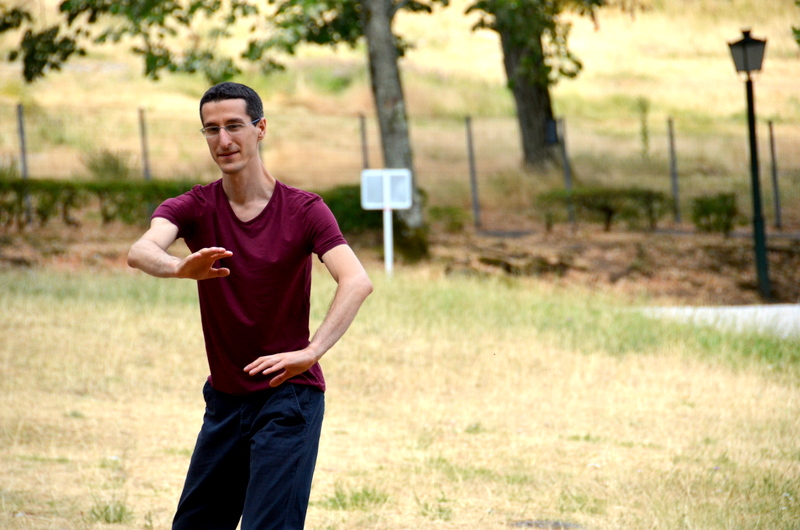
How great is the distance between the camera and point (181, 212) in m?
3.27

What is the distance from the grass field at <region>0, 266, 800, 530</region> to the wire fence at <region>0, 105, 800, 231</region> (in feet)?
29.0

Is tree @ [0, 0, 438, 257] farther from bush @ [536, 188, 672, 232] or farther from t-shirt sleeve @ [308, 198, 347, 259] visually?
t-shirt sleeve @ [308, 198, 347, 259]

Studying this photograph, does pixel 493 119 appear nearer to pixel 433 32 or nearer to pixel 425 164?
pixel 425 164

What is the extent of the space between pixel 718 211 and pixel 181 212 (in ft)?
50.6

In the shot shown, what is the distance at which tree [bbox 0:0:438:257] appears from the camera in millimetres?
Answer: 13547

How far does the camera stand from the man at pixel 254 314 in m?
3.13

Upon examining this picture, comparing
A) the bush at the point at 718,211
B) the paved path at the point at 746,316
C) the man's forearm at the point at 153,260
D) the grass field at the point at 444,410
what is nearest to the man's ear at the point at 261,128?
the man's forearm at the point at 153,260

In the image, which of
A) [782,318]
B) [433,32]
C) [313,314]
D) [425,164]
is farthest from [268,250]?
[433,32]

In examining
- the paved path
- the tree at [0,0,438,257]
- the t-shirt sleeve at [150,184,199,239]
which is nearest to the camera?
the t-shirt sleeve at [150,184,199,239]

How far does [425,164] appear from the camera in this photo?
26.8 metres

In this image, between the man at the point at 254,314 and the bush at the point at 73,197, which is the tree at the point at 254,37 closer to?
the bush at the point at 73,197

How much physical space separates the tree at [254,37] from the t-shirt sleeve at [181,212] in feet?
33.3

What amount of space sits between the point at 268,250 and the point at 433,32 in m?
56.2

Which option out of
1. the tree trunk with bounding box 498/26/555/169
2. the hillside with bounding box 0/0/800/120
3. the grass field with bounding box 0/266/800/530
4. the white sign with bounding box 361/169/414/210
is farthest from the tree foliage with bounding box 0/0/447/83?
the hillside with bounding box 0/0/800/120
